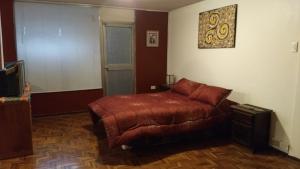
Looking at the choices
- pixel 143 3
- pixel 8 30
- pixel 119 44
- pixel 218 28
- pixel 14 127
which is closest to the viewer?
pixel 14 127

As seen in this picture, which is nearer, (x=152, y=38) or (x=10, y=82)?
(x=10, y=82)

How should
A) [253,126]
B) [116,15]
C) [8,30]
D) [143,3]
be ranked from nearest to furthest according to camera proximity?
1. [253,126]
2. [8,30]
3. [143,3]
4. [116,15]

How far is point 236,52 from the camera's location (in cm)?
370

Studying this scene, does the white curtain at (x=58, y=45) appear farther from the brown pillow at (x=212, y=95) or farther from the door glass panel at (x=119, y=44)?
the brown pillow at (x=212, y=95)

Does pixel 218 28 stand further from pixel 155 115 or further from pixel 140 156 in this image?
pixel 140 156

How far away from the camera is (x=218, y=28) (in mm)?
3986

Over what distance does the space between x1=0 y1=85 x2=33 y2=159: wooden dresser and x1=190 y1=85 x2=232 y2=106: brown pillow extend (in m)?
2.49

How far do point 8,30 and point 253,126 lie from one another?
434cm

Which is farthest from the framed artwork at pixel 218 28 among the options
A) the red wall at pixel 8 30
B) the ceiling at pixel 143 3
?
the red wall at pixel 8 30

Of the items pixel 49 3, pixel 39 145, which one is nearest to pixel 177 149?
pixel 39 145

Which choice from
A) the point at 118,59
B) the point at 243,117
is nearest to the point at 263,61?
the point at 243,117

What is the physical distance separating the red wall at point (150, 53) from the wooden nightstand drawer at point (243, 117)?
2648mm

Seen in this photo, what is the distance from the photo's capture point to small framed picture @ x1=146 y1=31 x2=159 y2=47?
17.9 feet

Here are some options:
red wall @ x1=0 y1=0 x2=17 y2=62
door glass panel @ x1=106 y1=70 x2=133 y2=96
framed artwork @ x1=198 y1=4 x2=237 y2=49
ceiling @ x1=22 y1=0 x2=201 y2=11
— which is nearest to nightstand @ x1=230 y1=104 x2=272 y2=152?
framed artwork @ x1=198 y1=4 x2=237 y2=49
